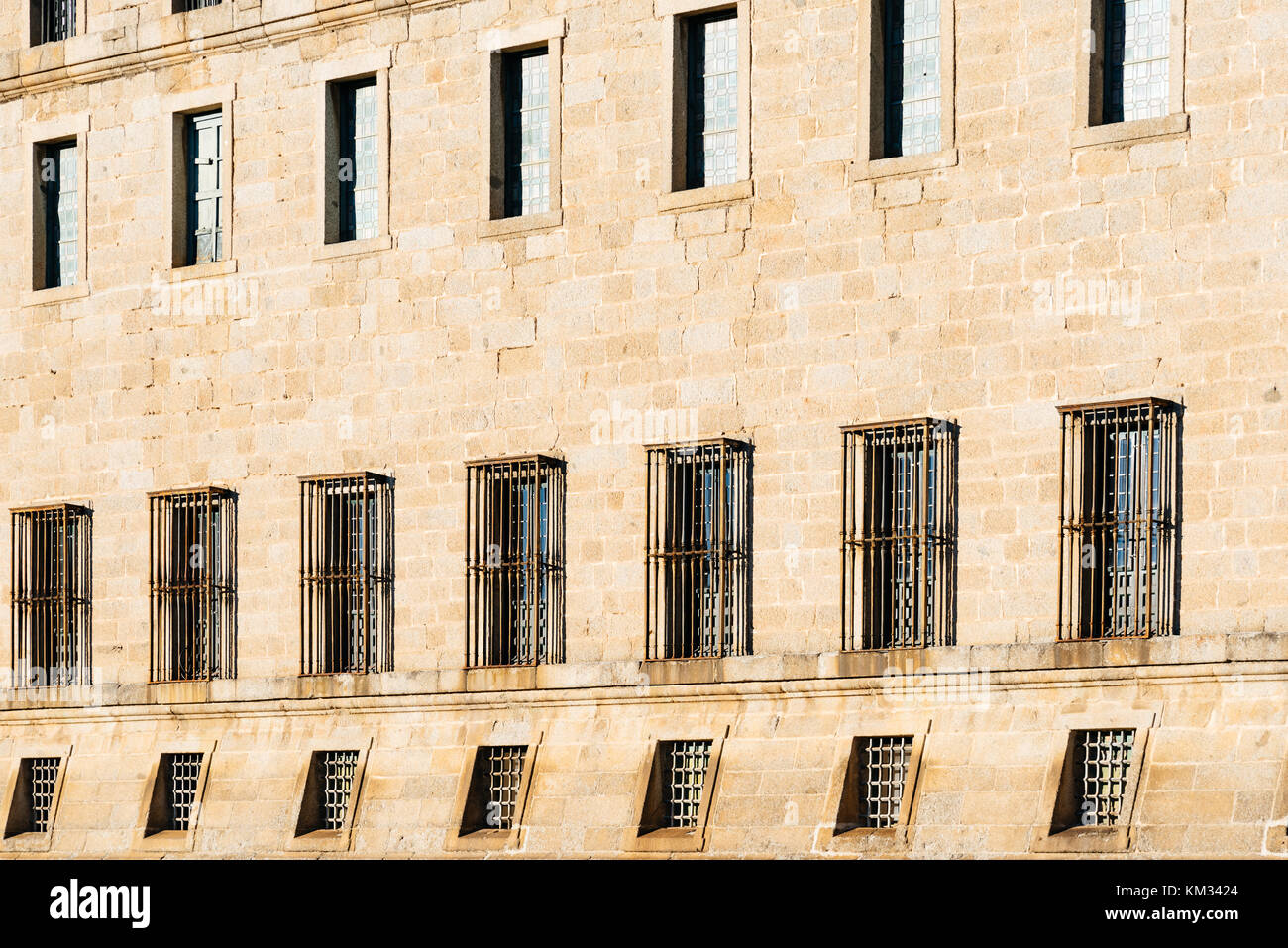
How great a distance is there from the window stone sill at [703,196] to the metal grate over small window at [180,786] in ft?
27.8

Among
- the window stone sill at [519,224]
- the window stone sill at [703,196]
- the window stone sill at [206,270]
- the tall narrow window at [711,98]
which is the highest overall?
the tall narrow window at [711,98]

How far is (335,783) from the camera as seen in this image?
34188mm

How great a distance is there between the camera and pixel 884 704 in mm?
30031

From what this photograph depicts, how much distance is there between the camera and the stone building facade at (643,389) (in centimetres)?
2847

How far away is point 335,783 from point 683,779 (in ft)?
14.9

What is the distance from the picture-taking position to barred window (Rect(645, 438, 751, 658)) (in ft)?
103

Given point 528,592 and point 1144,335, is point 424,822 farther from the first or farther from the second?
point 1144,335

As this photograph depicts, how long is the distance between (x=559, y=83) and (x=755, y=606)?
607cm

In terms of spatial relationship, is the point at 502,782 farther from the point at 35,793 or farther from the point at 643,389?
the point at 35,793

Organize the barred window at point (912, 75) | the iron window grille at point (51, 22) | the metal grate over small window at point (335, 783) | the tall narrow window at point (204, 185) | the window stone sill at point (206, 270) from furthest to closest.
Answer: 1. the iron window grille at point (51, 22)
2. the tall narrow window at point (204, 185)
3. the window stone sill at point (206, 270)
4. the metal grate over small window at point (335, 783)
5. the barred window at point (912, 75)

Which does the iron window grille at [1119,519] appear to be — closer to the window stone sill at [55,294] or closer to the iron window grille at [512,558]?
the iron window grille at [512,558]

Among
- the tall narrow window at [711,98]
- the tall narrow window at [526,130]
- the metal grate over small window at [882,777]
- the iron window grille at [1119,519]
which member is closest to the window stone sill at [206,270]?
the tall narrow window at [526,130]

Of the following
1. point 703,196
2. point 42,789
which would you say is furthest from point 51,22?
point 703,196

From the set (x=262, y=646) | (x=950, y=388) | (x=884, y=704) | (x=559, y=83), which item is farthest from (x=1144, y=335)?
(x=262, y=646)
